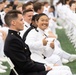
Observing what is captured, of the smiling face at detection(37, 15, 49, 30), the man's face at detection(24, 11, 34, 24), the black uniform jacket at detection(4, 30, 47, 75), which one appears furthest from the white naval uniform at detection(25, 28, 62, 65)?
the black uniform jacket at detection(4, 30, 47, 75)

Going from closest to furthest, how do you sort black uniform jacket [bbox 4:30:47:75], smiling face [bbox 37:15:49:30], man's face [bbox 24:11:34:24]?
black uniform jacket [bbox 4:30:47:75]
smiling face [bbox 37:15:49:30]
man's face [bbox 24:11:34:24]

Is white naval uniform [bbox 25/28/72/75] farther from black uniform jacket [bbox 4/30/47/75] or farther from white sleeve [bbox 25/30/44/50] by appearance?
black uniform jacket [bbox 4/30/47/75]

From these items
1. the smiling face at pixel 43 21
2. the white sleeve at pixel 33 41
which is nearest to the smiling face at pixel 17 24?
the white sleeve at pixel 33 41

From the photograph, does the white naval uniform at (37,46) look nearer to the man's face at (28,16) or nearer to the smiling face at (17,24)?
the man's face at (28,16)

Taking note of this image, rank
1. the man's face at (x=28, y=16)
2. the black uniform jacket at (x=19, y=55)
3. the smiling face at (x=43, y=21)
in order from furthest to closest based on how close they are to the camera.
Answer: the man's face at (x=28, y=16) → the smiling face at (x=43, y=21) → the black uniform jacket at (x=19, y=55)

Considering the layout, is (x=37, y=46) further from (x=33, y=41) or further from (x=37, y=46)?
(x=33, y=41)

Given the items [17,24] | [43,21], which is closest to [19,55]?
[17,24]

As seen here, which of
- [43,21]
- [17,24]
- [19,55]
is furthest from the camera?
[43,21]

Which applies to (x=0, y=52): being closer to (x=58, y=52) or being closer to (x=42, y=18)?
(x=58, y=52)

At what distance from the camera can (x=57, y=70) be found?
457cm

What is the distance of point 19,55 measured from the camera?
14.6ft

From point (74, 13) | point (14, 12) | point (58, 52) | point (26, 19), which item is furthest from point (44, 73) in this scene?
point (74, 13)

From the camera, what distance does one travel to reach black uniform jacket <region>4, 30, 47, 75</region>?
4.43m

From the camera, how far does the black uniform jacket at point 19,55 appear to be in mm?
4430
